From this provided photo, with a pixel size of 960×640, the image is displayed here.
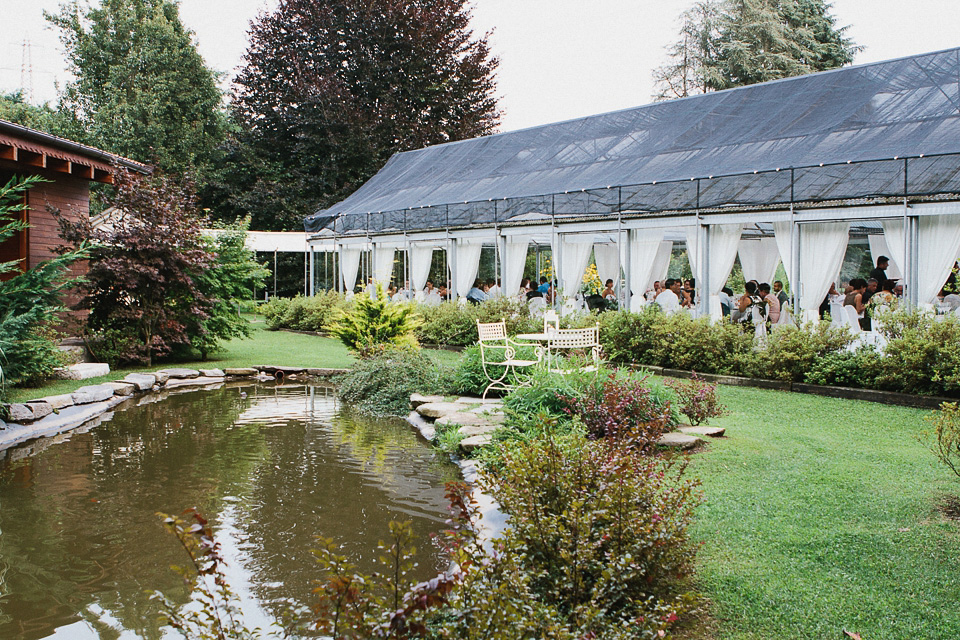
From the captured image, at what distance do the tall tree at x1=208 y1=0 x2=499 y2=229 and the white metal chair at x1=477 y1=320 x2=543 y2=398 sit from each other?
77.0 ft

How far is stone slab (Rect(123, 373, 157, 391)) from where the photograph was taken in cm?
1097

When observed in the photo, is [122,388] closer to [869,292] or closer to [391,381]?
[391,381]

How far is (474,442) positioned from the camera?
6.80 metres

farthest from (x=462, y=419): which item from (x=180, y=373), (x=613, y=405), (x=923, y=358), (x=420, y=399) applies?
(x=180, y=373)

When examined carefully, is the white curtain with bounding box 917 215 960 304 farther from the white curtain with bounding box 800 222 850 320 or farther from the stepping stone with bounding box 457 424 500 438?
the stepping stone with bounding box 457 424 500 438

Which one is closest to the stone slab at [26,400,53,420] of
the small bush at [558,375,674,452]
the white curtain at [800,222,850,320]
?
the small bush at [558,375,674,452]

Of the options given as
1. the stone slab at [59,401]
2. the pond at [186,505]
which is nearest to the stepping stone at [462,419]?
the pond at [186,505]

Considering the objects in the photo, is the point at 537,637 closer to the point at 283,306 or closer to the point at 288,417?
the point at 288,417

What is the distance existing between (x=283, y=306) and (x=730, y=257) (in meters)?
13.8

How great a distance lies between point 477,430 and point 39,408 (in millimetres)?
4872

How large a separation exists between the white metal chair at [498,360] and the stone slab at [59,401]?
15.8 feet

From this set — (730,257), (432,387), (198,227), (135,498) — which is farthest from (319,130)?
(135,498)

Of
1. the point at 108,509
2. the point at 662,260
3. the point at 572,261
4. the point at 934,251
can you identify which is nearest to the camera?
the point at 108,509

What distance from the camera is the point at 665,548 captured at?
11.7ft
